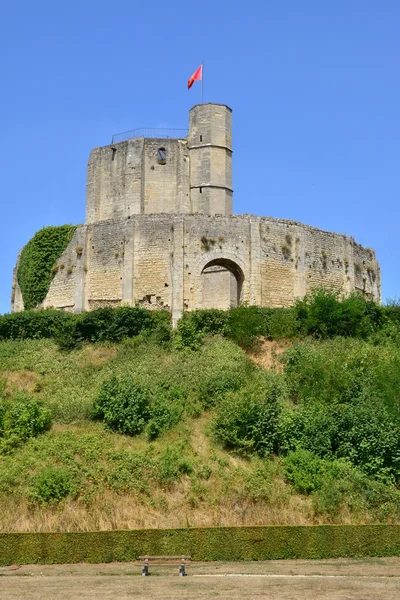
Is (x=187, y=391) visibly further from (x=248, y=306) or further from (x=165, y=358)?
(x=248, y=306)

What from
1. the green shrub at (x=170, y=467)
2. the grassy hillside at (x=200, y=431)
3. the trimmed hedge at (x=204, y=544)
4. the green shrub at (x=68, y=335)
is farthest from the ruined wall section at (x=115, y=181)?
the trimmed hedge at (x=204, y=544)

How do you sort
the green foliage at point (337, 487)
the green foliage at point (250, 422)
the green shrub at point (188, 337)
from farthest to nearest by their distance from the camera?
the green shrub at point (188, 337)
the green foliage at point (250, 422)
the green foliage at point (337, 487)

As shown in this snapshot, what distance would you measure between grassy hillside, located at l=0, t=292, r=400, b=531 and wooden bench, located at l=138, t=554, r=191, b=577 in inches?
78.7

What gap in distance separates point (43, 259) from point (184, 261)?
6.88 metres

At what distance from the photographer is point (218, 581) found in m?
14.0

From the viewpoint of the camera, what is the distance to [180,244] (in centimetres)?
3188

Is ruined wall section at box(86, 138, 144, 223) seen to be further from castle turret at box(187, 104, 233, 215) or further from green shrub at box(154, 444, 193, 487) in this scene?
green shrub at box(154, 444, 193, 487)

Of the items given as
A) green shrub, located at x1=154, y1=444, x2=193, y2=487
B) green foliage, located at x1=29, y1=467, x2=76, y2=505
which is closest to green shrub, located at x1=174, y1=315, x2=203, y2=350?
green shrub, located at x1=154, y1=444, x2=193, y2=487

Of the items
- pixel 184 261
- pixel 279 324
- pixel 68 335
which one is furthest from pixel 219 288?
pixel 68 335

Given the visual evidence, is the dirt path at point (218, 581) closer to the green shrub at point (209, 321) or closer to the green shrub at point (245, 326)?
the green shrub at point (245, 326)

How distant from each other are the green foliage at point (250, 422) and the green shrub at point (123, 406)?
6.98 feet

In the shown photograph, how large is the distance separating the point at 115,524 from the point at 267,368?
10.2m

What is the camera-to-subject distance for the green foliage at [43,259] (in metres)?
34.8

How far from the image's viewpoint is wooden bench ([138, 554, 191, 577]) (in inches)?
591
